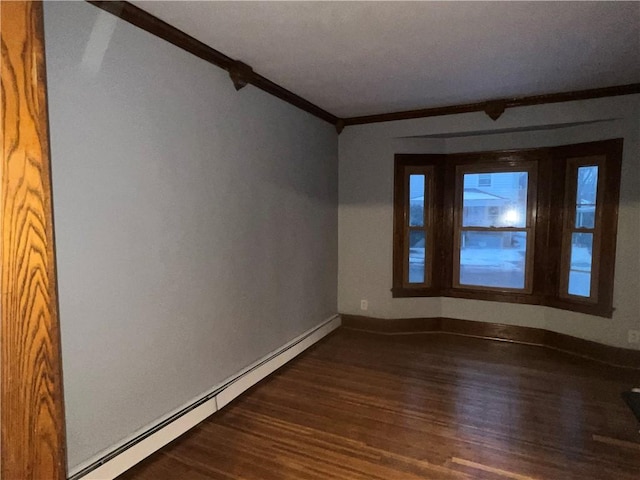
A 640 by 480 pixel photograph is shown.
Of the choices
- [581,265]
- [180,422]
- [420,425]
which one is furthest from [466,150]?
[180,422]

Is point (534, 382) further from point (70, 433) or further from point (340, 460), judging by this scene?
point (70, 433)

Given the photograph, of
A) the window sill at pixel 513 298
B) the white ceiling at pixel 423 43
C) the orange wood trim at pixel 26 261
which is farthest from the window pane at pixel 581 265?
the orange wood trim at pixel 26 261

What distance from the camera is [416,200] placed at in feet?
14.5

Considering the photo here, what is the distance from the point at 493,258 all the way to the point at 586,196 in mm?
1066

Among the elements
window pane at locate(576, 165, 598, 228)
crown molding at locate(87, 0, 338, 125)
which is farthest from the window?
crown molding at locate(87, 0, 338, 125)

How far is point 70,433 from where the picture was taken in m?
1.81

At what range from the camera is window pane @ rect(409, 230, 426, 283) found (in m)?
4.44

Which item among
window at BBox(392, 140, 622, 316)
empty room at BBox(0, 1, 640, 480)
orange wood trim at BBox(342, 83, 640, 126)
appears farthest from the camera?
window at BBox(392, 140, 622, 316)

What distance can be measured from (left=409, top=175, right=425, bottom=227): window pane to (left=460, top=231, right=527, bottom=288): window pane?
1.72 ft

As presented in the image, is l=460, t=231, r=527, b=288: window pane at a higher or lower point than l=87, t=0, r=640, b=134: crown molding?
lower

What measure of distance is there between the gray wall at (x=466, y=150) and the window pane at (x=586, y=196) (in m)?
0.25

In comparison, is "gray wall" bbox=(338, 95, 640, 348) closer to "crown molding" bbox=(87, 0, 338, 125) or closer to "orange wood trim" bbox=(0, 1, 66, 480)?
"crown molding" bbox=(87, 0, 338, 125)

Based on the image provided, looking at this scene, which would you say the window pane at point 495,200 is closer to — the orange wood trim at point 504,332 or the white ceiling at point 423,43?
the white ceiling at point 423,43

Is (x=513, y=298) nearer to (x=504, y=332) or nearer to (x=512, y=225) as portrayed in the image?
(x=504, y=332)
